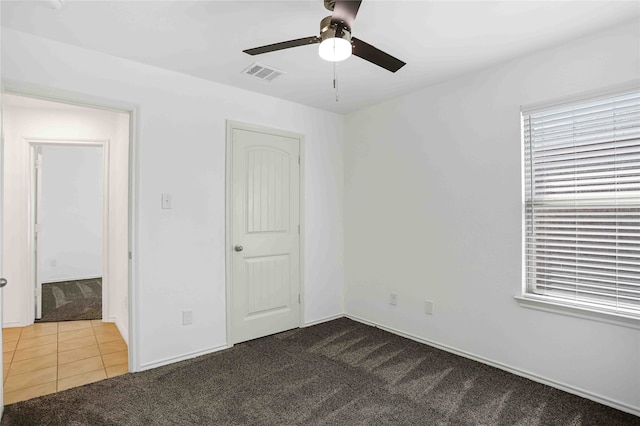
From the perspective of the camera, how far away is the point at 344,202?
165 inches

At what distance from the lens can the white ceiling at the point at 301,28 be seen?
202 centimetres

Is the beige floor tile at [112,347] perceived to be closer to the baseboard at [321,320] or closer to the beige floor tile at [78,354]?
the beige floor tile at [78,354]

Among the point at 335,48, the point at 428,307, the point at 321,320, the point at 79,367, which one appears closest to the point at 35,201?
the point at 79,367

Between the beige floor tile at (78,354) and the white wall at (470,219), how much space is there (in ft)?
8.56

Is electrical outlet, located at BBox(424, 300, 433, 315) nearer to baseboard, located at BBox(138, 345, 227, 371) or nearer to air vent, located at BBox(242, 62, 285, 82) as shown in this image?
baseboard, located at BBox(138, 345, 227, 371)

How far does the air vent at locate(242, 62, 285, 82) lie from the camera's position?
285 cm

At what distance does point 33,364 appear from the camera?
291 cm

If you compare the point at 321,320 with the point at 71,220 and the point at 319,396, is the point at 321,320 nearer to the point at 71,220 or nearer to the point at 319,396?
the point at 319,396

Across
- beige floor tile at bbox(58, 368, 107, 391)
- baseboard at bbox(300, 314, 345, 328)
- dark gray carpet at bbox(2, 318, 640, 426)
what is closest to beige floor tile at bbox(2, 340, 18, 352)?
beige floor tile at bbox(58, 368, 107, 391)

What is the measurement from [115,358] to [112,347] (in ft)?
0.99

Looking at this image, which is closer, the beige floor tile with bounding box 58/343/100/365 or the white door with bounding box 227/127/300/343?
the beige floor tile with bounding box 58/343/100/365

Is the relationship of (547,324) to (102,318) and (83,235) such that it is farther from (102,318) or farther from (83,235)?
(83,235)

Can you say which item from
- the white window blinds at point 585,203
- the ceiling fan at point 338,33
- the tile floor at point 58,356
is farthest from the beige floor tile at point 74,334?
the white window blinds at point 585,203

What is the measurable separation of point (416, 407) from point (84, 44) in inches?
131
